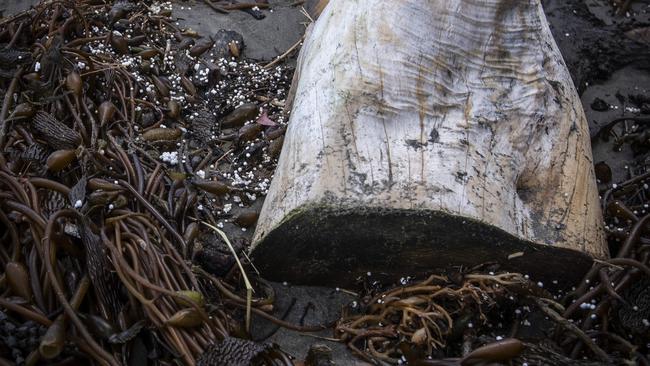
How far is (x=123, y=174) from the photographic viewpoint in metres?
2.99

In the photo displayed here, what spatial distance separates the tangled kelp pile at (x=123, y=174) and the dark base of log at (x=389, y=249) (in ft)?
0.83

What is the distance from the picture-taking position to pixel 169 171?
10.3 feet

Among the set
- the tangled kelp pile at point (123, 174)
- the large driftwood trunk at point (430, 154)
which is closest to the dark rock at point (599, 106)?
the large driftwood trunk at point (430, 154)

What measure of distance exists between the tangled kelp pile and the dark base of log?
0.25 m

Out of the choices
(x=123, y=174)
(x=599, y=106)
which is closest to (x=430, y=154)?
(x=123, y=174)

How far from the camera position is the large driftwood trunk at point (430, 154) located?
258 centimetres

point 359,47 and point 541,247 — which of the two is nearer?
point 541,247

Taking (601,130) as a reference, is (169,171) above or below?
below

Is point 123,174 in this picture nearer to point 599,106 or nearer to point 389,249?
point 389,249

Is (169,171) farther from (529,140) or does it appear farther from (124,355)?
(529,140)

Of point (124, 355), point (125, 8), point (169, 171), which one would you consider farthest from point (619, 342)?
point (125, 8)

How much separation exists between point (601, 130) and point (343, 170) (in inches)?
69.9

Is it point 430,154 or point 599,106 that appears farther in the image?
point 599,106

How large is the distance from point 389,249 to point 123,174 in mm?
1198
